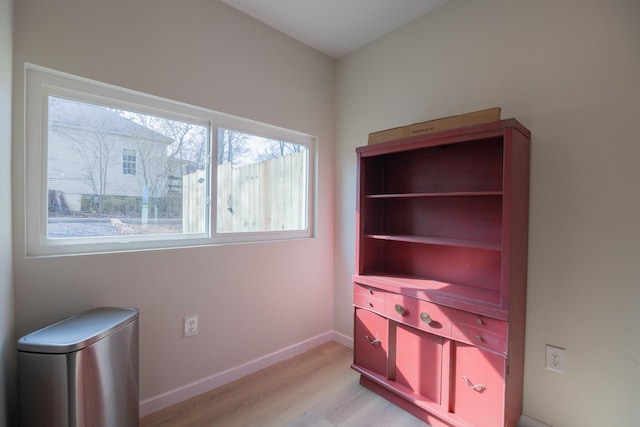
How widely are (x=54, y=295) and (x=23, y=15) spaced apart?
4.32ft

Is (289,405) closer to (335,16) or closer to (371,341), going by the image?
(371,341)

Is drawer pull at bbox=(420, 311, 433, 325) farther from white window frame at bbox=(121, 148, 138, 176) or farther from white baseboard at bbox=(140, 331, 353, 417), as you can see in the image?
white window frame at bbox=(121, 148, 138, 176)

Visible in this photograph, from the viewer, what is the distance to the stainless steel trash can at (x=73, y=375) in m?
1.05

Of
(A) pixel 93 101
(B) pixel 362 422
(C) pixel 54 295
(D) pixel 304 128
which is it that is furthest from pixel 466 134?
(C) pixel 54 295

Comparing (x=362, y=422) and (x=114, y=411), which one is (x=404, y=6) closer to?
(x=362, y=422)

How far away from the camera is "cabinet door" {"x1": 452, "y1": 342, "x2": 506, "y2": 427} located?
138 centimetres

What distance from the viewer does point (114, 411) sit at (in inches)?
48.9

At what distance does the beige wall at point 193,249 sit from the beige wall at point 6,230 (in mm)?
78

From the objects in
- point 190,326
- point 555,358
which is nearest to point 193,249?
point 190,326

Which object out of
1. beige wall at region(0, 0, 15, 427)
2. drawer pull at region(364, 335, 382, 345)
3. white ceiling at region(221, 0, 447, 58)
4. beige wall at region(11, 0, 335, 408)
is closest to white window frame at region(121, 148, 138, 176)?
beige wall at region(11, 0, 335, 408)

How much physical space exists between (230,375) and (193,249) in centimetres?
96

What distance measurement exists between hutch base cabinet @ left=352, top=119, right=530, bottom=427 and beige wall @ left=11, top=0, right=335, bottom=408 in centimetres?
66

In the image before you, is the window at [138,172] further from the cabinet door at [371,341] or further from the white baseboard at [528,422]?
the white baseboard at [528,422]

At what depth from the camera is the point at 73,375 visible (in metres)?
1.06
